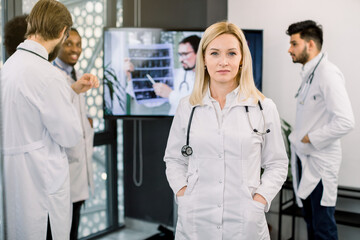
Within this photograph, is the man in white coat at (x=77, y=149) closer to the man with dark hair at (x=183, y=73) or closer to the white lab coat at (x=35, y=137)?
the white lab coat at (x=35, y=137)

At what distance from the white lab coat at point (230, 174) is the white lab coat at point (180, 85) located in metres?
1.44

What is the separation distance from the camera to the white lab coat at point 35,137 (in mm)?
1820

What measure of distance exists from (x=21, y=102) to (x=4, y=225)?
1098mm

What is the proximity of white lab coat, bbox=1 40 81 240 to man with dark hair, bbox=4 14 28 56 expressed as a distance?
1.21 ft

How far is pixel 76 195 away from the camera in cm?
258

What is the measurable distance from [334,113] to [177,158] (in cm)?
142

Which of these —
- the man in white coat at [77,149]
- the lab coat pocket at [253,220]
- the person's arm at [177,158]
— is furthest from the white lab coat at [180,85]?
the lab coat pocket at [253,220]

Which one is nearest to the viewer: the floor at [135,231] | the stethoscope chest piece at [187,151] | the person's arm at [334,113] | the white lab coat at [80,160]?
the stethoscope chest piece at [187,151]

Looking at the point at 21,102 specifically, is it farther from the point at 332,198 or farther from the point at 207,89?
the point at 332,198

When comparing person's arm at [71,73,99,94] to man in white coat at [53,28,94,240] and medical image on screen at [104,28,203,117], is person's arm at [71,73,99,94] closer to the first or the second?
man in white coat at [53,28,94,240]

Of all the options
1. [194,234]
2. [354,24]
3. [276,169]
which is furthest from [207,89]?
[354,24]

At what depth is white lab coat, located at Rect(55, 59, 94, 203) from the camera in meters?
2.53

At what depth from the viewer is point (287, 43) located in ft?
12.0

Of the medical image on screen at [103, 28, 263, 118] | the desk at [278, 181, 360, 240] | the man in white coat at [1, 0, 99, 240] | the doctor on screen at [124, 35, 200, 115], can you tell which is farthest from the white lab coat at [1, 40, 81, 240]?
the desk at [278, 181, 360, 240]
